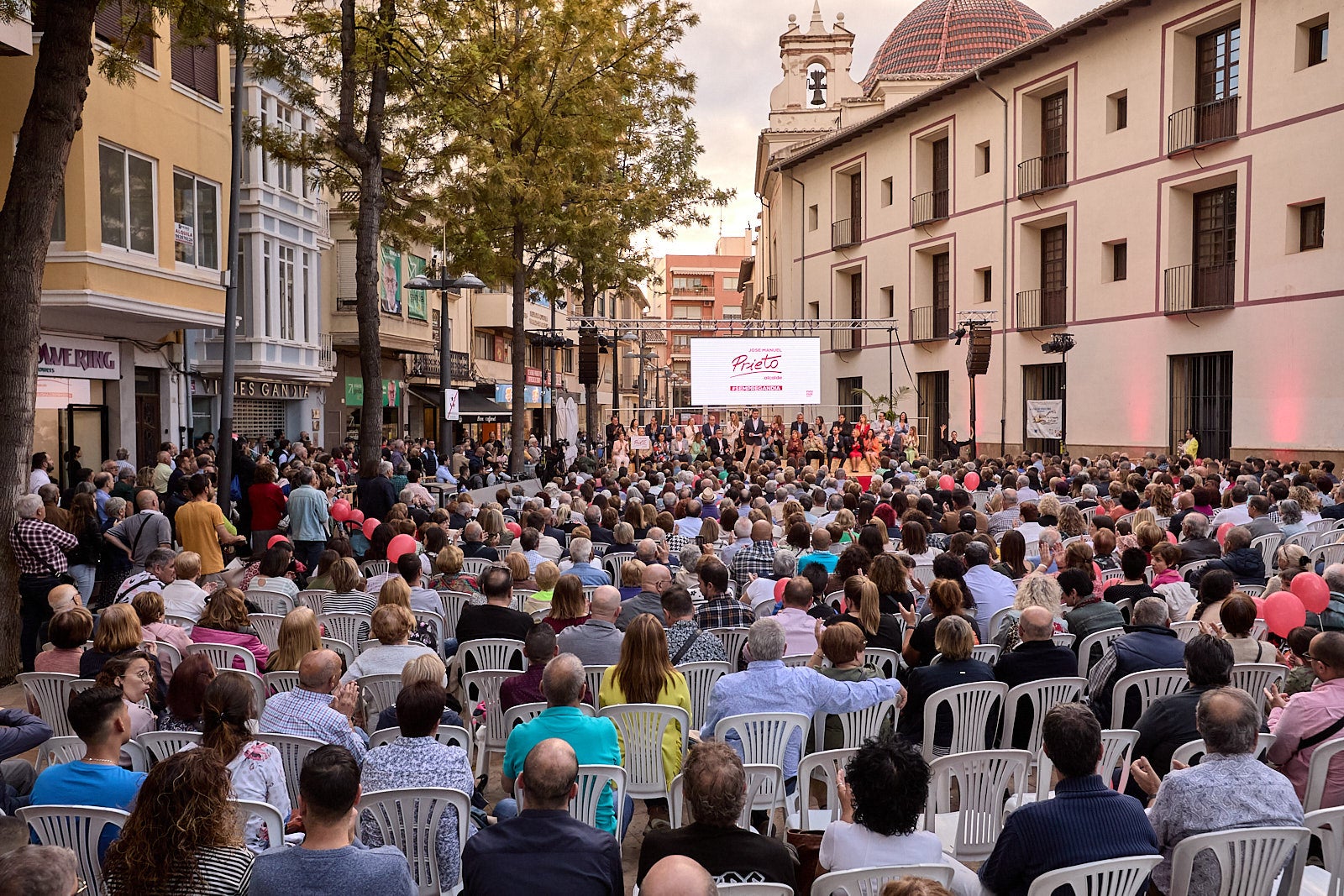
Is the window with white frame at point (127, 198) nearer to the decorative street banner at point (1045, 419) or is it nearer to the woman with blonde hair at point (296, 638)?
the woman with blonde hair at point (296, 638)

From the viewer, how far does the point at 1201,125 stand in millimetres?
25203

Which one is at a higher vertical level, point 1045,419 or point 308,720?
point 1045,419

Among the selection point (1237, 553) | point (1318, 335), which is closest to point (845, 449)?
point (1318, 335)

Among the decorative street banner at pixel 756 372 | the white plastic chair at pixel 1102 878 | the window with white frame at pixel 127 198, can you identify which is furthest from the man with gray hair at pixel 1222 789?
the decorative street banner at pixel 756 372

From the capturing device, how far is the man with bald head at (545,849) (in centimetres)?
336

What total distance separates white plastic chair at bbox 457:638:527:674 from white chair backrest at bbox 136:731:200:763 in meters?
2.21

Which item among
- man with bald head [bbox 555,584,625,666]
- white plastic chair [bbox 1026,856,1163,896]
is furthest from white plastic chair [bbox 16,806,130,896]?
white plastic chair [bbox 1026,856,1163,896]

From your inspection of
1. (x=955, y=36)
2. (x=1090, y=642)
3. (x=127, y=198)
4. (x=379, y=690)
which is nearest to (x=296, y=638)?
(x=379, y=690)

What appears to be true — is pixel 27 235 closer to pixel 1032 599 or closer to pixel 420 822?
pixel 420 822

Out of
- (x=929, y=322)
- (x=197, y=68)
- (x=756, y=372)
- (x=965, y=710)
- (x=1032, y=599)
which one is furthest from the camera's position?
(x=929, y=322)

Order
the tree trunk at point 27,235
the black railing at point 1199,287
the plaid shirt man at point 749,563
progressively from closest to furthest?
the tree trunk at point 27,235, the plaid shirt man at point 749,563, the black railing at point 1199,287

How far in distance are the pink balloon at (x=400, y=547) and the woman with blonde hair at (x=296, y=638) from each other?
364 centimetres

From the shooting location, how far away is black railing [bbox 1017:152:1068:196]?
99.0ft

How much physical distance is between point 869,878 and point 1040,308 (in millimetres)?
30244
